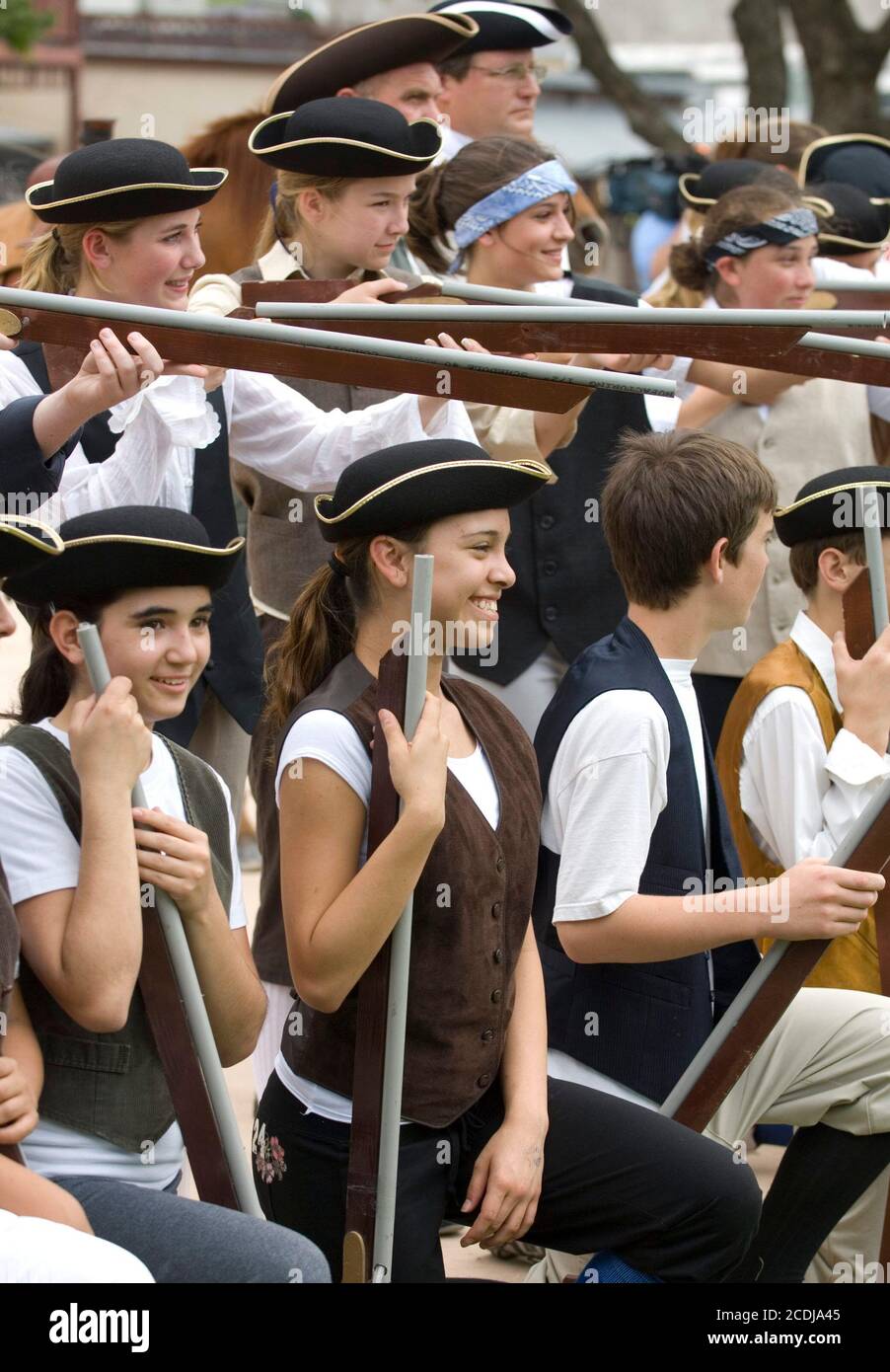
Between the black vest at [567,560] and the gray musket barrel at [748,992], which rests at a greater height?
the black vest at [567,560]

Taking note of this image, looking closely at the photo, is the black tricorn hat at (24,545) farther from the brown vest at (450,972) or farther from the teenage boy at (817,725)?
the teenage boy at (817,725)

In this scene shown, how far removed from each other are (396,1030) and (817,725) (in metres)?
1.09

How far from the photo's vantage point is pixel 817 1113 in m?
3.30

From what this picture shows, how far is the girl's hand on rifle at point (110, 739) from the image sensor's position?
8.38 feet

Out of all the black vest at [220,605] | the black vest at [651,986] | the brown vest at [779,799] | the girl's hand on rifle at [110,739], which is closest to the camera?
the girl's hand on rifle at [110,739]

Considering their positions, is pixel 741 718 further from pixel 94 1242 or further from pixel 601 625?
pixel 94 1242

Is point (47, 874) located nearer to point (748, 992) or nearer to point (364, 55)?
point (748, 992)

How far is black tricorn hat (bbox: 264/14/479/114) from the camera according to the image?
439cm

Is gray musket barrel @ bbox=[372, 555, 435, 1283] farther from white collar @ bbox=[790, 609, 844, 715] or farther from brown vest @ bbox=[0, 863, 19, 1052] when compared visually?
white collar @ bbox=[790, 609, 844, 715]

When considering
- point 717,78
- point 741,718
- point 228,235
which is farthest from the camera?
point 717,78

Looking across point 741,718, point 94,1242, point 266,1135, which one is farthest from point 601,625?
point 94,1242

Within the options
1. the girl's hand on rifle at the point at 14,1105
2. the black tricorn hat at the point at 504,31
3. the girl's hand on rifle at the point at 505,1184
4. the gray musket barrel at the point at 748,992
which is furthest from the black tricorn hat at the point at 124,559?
the black tricorn hat at the point at 504,31

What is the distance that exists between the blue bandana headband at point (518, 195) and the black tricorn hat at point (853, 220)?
1370mm

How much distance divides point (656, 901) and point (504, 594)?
1.28 metres
